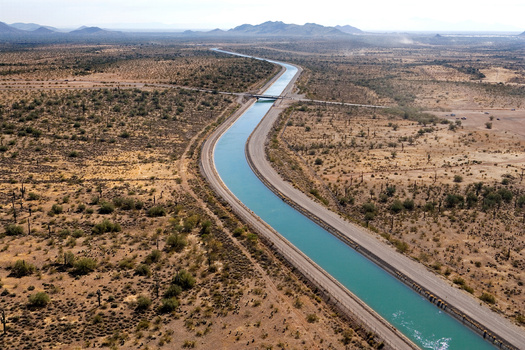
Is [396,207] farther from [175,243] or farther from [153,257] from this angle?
[153,257]

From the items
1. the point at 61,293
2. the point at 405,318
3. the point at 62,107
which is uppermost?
the point at 62,107

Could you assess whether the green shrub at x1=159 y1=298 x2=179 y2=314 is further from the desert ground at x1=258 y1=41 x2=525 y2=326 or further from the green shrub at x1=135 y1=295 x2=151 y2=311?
the desert ground at x1=258 y1=41 x2=525 y2=326

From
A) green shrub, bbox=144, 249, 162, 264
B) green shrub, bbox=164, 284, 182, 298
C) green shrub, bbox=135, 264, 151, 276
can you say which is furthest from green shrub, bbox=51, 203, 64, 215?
green shrub, bbox=164, 284, 182, 298

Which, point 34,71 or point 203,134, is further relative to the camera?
point 34,71

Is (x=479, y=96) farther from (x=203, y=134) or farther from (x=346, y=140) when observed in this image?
(x=203, y=134)

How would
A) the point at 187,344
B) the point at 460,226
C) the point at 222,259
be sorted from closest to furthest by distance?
the point at 187,344
the point at 222,259
the point at 460,226

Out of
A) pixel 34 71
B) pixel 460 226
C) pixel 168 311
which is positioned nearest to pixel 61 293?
pixel 168 311

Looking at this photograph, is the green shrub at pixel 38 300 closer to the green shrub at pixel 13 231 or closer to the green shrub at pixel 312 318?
the green shrub at pixel 13 231

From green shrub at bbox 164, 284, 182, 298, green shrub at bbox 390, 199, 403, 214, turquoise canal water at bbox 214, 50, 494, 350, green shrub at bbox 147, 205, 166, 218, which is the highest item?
green shrub at bbox 147, 205, 166, 218
